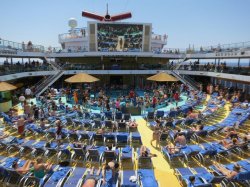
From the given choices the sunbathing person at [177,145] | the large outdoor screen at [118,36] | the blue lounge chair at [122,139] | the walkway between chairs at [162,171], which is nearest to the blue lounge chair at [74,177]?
the walkway between chairs at [162,171]

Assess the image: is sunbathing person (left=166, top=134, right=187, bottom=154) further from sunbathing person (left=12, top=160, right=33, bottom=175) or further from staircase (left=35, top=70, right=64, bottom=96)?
staircase (left=35, top=70, right=64, bottom=96)

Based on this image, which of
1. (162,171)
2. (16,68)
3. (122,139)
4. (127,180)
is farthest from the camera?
(16,68)

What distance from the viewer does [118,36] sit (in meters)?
29.5

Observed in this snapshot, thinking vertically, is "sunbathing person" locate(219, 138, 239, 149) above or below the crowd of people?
below

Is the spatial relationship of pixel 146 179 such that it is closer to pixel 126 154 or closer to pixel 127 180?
pixel 127 180

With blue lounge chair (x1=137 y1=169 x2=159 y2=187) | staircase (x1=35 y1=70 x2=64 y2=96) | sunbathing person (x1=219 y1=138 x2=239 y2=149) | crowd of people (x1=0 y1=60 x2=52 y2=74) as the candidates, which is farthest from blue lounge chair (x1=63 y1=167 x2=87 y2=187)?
staircase (x1=35 y1=70 x2=64 y2=96)

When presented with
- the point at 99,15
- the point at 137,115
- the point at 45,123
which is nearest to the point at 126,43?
the point at 99,15

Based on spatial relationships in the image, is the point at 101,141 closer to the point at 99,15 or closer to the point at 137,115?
the point at 137,115

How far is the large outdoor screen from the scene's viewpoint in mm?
29016

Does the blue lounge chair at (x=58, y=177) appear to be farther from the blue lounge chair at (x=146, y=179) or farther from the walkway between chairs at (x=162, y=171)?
the walkway between chairs at (x=162, y=171)

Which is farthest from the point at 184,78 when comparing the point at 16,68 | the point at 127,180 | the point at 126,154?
the point at 127,180

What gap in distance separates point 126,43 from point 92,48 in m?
4.59

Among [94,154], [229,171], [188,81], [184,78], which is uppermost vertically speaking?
[184,78]

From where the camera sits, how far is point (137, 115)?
51.7ft
